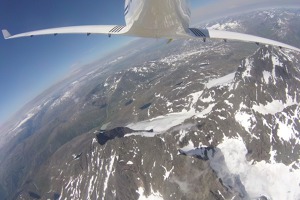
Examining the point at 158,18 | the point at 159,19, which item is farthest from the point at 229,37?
the point at 158,18

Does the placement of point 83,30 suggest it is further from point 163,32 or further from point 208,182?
point 208,182

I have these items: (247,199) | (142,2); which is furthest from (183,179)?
(142,2)

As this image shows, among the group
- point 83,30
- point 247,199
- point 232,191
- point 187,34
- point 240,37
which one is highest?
point 83,30

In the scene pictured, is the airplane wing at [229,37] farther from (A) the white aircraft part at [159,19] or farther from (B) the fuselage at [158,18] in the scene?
(B) the fuselage at [158,18]

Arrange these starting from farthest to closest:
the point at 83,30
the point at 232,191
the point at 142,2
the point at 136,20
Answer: the point at 232,191 < the point at 83,30 < the point at 136,20 < the point at 142,2

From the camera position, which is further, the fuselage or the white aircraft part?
the white aircraft part

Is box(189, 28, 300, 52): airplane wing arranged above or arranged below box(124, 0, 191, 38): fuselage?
below

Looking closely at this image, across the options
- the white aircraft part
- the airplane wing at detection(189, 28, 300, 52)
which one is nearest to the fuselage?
the white aircraft part

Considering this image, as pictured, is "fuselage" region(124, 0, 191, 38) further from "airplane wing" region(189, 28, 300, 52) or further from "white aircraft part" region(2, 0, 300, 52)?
"airplane wing" region(189, 28, 300, 52)

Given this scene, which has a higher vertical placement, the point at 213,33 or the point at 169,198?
the point at 213,33
